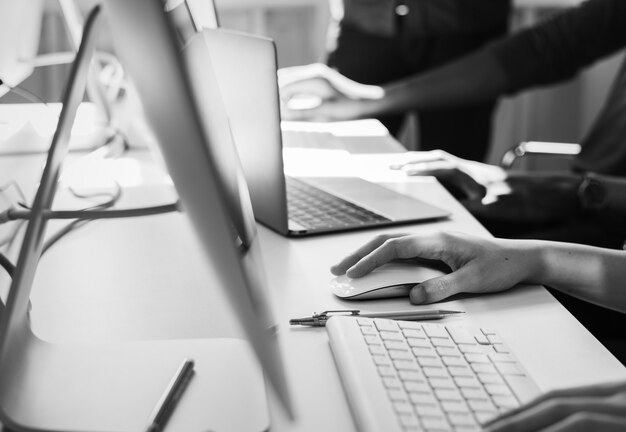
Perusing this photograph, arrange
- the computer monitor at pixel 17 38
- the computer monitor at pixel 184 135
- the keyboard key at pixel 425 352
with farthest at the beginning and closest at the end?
1. the computer monitor at pixel 17 38
2. the keyboard key at pixel 425 352
3. the computer monitor at pixel 184 135

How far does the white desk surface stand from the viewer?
610 millimetres

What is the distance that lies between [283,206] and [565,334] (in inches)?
16.0

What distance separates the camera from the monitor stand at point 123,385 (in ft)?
1.76

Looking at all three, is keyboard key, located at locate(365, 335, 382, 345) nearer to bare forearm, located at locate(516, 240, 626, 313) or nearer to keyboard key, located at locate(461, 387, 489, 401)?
keyboard key, located at locate(461, 387, 489, 401)

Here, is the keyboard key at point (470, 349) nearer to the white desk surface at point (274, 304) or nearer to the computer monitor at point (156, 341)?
the white desk surface at point (274, 304)

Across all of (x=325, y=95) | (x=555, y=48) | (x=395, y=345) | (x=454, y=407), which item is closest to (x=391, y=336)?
(x=395, y=345)

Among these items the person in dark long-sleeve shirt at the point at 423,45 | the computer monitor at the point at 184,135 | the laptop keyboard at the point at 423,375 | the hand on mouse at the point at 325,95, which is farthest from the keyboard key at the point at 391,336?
the person in dark long-sleeve shirt at the point at 423,45

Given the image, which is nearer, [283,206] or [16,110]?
[283,206]

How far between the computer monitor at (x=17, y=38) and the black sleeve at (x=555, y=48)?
3.82 feet

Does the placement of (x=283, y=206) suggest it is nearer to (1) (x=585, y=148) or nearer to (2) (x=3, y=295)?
(2) (x=3, y=295)

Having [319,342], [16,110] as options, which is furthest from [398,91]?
[319,342]

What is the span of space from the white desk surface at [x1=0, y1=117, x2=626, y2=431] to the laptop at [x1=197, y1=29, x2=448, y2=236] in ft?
0.10

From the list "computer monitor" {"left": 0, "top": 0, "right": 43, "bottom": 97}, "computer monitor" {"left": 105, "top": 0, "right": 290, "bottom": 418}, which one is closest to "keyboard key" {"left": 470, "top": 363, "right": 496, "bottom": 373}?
"computer monitor" {"left": 105, "top": 0, "right": 290, "bottom": 418}

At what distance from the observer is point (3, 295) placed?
2.53ft
